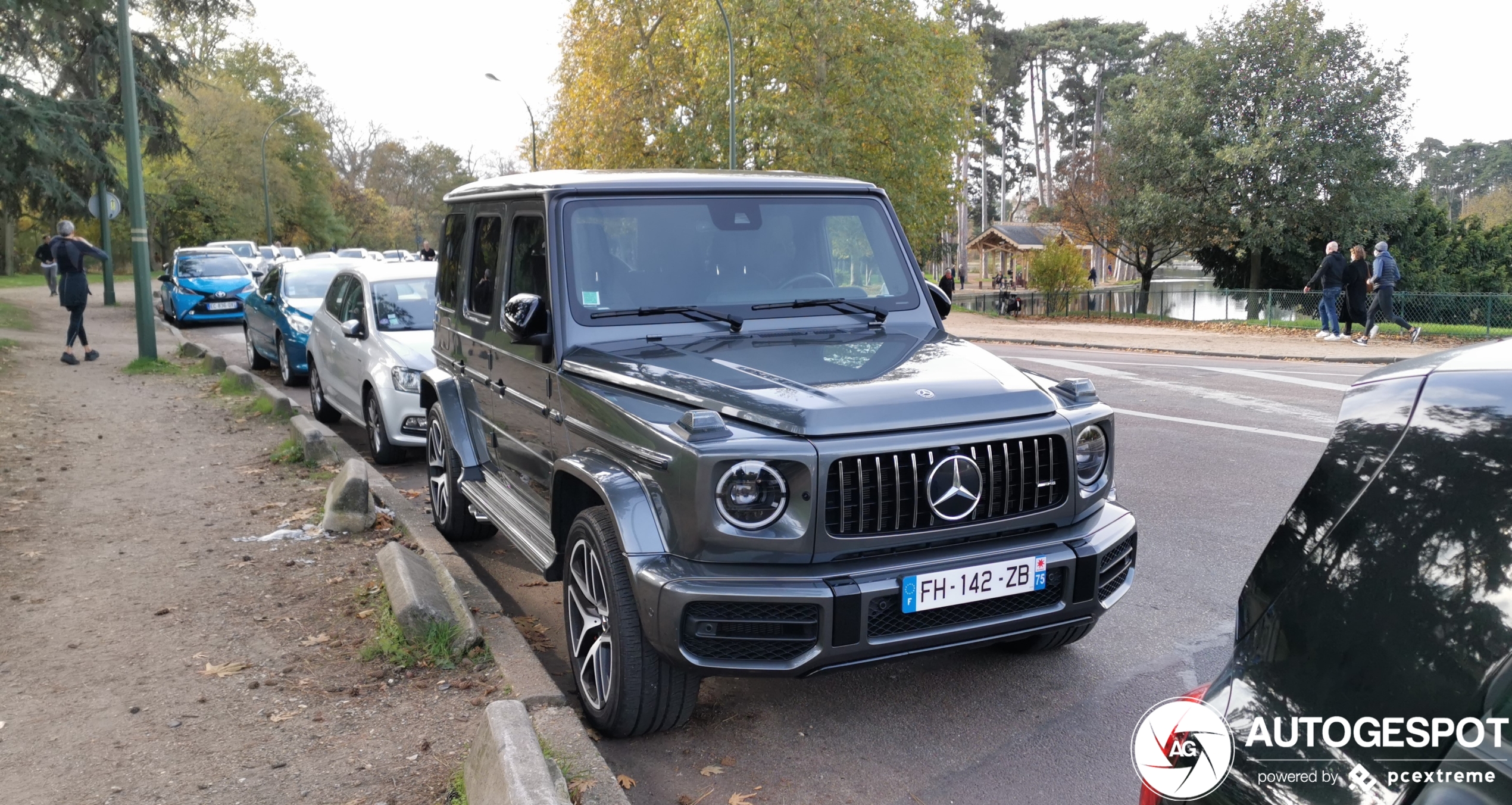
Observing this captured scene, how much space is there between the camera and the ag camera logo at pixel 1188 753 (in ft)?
6.04

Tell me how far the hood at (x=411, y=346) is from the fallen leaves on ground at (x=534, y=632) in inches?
140

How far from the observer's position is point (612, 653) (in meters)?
3.88

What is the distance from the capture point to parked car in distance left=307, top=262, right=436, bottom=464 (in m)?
8.77

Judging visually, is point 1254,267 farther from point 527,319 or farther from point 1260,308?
point 527,319

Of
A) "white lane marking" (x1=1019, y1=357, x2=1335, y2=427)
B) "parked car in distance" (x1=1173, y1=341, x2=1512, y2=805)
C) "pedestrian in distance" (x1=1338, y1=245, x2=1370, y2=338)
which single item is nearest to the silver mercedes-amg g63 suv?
"parked car in distance" (x1=1173, y1=341, x2=1512, y2=805)

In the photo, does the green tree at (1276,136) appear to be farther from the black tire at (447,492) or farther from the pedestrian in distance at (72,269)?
the black tire at (447,492)

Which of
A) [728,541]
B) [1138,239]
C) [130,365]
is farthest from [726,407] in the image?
[1138,239]

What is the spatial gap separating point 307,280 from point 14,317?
14.3 meters

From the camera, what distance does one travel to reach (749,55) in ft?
105

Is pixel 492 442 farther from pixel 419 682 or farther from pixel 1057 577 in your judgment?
pixel 1057 577

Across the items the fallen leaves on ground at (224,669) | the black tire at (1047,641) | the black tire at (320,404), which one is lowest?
the fallen leaves on ground at (224,669)

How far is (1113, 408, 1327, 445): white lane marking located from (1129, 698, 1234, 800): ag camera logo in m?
6.92

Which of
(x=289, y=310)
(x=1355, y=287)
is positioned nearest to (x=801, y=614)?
(x=289, y=310)

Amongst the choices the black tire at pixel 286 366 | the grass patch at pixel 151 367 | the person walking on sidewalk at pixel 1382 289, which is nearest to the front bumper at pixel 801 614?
the black tire at pixel 286 366
